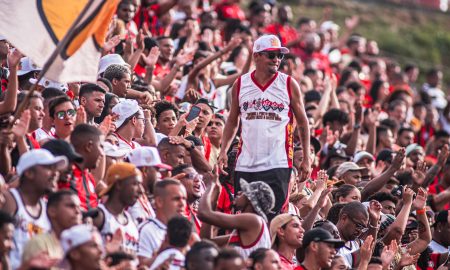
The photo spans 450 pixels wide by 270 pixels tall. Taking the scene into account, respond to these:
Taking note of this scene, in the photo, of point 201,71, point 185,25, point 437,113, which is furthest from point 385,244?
point 437,113

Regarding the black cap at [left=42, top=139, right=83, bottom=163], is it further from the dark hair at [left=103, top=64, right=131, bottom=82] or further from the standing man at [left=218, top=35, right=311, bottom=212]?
the dark hair at [left=103, top=64, right=131, bottom=82]

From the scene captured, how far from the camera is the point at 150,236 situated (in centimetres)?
1115

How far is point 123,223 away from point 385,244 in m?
4.59

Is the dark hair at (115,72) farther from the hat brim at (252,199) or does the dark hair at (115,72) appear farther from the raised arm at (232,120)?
the hat brim at (252,199)

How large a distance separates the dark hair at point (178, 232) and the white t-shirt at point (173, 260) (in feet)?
0.22

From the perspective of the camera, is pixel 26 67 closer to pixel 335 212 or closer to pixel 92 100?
pixel 92 100

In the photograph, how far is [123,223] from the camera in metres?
11.0

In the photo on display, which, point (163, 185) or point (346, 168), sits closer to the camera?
point (163, 185)

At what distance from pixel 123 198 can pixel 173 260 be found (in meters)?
0.86

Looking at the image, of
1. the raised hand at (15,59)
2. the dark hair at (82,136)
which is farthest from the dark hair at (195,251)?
the raised hand at (15,59)

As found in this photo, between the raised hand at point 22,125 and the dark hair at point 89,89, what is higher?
the raised hand at point 22,125

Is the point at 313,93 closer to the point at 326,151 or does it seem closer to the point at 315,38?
the point at 326,151

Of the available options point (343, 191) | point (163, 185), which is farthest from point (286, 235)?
point (343, 191)

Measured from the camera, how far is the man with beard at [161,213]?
36.4 ft
